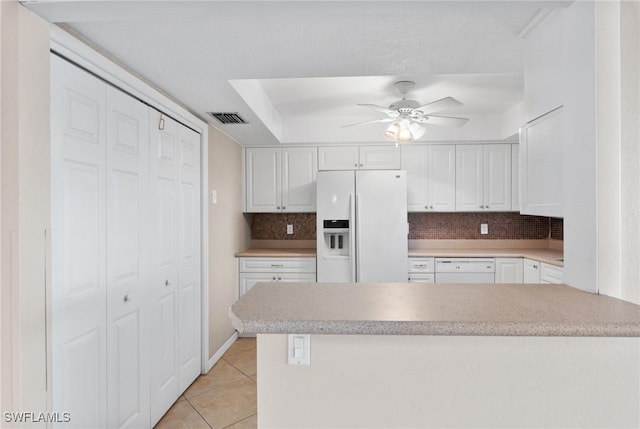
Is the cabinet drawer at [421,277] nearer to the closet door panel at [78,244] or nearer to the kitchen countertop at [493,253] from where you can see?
the kitchen countertop at [493,253]

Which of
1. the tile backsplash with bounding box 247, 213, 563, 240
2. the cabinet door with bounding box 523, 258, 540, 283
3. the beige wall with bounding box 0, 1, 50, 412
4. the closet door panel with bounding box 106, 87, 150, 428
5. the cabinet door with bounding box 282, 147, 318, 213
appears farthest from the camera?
the tile backsplash with bounding box 247, 213, 563, 240

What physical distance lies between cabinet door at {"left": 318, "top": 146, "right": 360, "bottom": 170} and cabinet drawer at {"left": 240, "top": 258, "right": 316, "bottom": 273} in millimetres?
1070

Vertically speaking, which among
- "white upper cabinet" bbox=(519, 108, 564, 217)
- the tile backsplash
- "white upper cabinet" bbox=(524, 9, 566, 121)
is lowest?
the tile backsplash

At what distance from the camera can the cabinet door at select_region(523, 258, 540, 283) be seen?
138 inches

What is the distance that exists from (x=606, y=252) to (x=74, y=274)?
6.58ft

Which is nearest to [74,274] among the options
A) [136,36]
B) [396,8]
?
[136,36]

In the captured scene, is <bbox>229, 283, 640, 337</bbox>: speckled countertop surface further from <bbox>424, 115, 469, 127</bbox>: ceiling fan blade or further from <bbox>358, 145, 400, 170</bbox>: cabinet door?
<bbox>358, 145, 400, 170</bbox>: cabinet door

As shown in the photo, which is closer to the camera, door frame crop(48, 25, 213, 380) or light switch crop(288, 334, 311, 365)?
light switch crop(288, 334, 311, 365)

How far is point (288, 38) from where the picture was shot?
5.64 ft

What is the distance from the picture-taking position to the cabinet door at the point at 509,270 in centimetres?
381

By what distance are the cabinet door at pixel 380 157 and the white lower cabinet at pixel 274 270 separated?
1230 millimetres

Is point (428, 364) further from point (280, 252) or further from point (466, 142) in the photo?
point (466, 142)

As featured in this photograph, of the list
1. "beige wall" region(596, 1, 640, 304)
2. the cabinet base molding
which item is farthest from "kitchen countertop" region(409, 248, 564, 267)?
"beige wall" region(596, 1, 640, 304)

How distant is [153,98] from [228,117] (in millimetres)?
835
